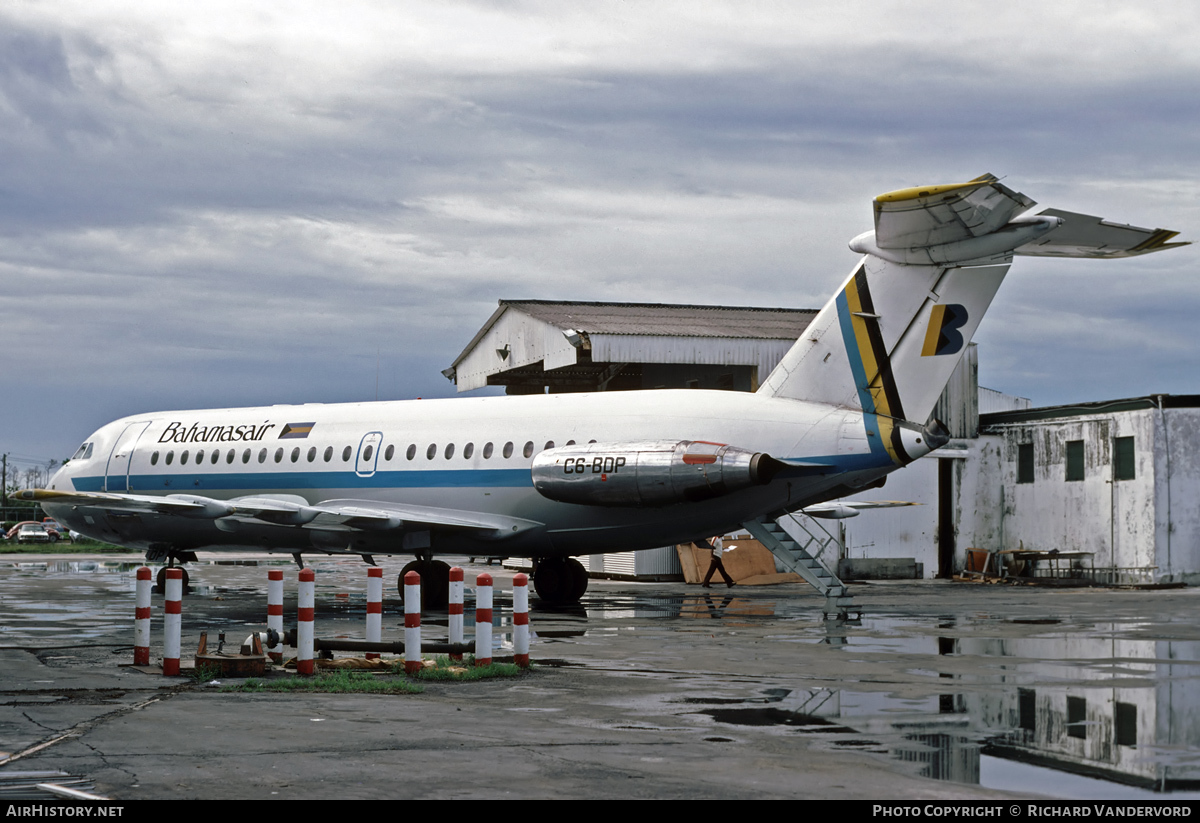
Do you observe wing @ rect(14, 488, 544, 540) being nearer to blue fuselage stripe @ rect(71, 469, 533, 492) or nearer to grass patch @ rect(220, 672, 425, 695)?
blue fuselage stripe @ rect(71, 469, 533, 492)

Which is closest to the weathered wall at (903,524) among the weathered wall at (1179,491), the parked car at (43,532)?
the weathered wall at (1179,491)

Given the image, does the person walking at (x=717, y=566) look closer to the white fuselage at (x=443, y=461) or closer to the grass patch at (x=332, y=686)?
the white fuselage at (x=443, y=461)

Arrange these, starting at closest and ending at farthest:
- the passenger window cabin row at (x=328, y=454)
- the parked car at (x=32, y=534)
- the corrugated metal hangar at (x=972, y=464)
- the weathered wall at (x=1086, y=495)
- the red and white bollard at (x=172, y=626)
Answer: the red and white bollard at (x=172, y=626), the passenger window cabin row at (x=328, y=454), the corrugated metal hangar at (x=972, y=464), the weathered wall at (x=1086, y=495), the parked car at (x=32, y=534)

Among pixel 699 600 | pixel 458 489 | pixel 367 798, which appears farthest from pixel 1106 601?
pixel 367 798

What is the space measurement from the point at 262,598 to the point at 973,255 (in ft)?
48.7

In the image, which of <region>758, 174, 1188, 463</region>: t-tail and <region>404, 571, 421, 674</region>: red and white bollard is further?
<region>758, 174, 1188, 463</region>: t-tail

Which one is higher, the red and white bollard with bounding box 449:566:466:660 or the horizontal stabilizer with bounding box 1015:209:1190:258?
the horizontal stabilizer with bounding box 1015:209:1190:258

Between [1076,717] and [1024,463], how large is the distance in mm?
27677

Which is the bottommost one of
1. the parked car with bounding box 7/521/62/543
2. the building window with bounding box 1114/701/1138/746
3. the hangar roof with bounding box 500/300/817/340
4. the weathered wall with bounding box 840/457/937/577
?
the parked car with bounding box 7/521/62/543

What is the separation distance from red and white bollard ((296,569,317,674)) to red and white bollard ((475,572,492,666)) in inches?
62.9

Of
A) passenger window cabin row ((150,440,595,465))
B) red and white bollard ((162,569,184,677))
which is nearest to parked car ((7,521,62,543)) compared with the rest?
passenger window cabin row ((150,440,595,465))

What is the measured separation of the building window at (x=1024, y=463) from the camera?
118 ft

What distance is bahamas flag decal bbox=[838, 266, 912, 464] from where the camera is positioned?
62.5 feet

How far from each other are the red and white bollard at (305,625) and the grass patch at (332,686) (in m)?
0.39
